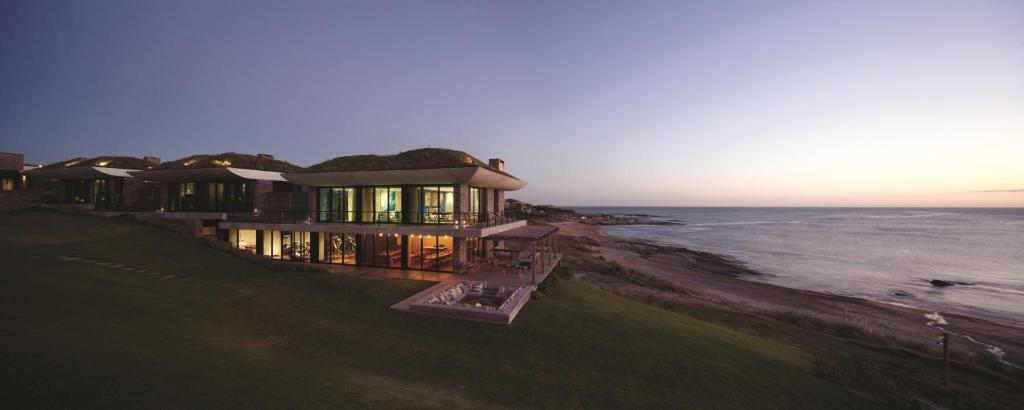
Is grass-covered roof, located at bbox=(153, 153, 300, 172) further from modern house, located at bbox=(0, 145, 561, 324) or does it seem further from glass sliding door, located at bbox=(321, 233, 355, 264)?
glass sliding door, located at bbox=(321, 233, 355, 264)

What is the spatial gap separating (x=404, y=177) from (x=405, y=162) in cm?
102

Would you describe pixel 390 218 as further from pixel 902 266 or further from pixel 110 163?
pixel 902 266

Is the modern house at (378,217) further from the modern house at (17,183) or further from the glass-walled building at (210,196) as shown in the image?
the modern house at (17,183)

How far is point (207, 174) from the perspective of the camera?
78.9 feet

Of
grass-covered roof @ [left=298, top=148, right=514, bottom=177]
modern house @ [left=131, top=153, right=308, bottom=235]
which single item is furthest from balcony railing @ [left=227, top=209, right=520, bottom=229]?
grass-covered roof @ [left=298, top=148, right=514, bottom=177]

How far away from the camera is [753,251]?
54375 millimetres

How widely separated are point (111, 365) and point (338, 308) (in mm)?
6679

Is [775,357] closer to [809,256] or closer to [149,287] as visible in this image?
[149,287]

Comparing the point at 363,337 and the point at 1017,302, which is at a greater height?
the point at 363,337

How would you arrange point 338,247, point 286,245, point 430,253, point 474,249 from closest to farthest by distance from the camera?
point 430,253
point 338,247
point 474,249
point 286,245

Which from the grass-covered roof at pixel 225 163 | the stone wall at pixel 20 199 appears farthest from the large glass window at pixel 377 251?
the stone wall at pixel 20 199

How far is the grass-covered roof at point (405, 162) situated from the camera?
63.3ft

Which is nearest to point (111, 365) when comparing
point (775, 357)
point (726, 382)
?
point (726, 382)

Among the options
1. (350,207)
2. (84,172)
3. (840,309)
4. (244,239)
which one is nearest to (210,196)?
(244,239)
